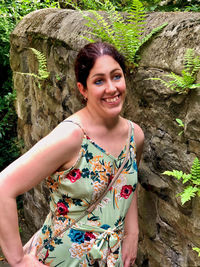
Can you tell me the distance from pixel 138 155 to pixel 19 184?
2.66 feet

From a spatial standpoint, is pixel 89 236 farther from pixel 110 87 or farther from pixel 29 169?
pixel 110 87

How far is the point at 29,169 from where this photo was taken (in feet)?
5.44

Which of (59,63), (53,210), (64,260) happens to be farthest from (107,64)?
(59,63)

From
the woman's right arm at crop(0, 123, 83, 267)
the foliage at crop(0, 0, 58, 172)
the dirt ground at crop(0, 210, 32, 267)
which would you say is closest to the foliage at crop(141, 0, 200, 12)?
the woman's right arm at crop(0, 123, 83, 267)

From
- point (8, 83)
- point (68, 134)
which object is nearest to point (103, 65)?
point (68, 134)

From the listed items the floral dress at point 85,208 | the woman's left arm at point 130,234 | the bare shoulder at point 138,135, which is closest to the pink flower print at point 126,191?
the floral dress at point 85,208

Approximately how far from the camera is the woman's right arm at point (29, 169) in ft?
5.43

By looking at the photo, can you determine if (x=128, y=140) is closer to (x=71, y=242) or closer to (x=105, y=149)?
(x=105, y=149)

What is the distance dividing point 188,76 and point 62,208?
3.24 ft

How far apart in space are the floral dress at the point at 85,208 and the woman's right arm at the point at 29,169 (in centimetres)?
8

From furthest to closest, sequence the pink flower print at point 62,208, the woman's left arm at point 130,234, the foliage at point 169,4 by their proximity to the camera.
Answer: the foliage at point 169,4 < the woman's left arm at point 130,234 < the pink flower print at point 62,208

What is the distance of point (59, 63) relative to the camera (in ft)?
10.3

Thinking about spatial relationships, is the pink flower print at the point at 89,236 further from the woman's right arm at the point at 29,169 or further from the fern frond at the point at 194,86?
the fern frond at the point at 194,86

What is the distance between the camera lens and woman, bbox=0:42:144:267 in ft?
5.51
